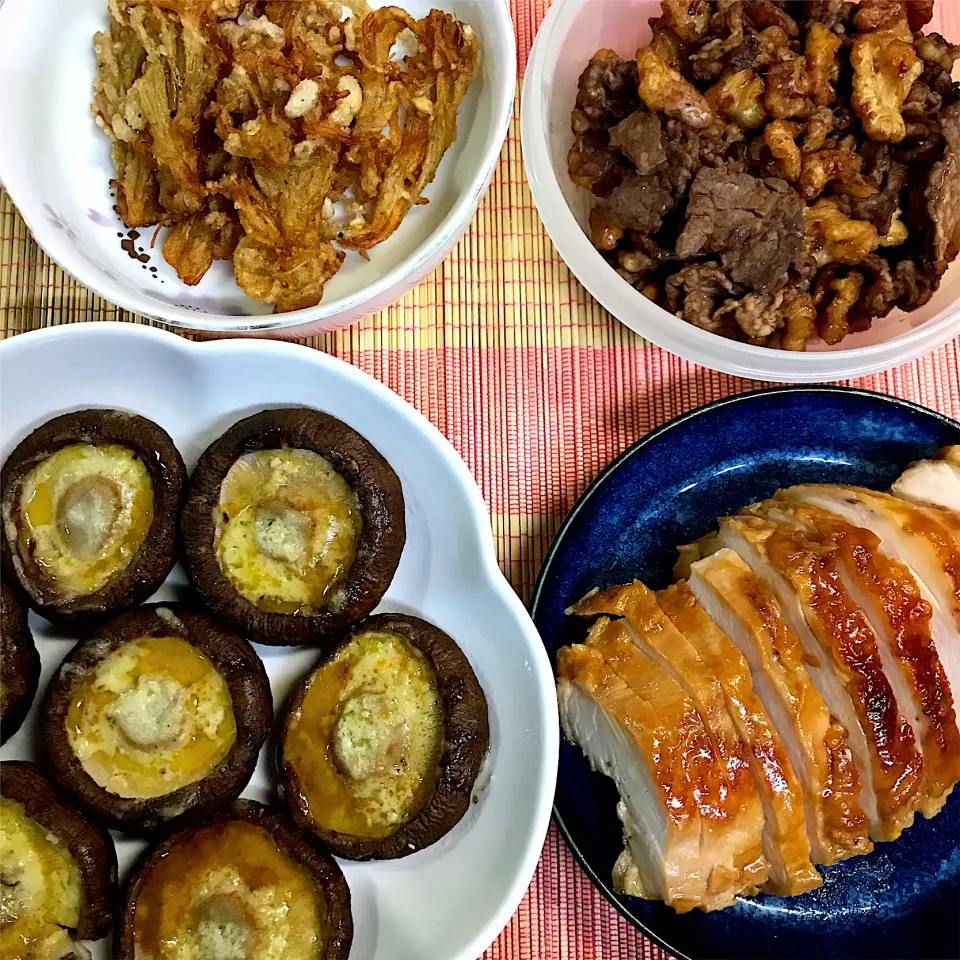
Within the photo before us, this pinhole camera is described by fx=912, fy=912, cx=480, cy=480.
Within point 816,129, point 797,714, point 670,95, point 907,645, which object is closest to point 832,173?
point 816,129

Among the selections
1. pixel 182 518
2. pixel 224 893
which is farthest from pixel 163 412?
pixel 224 893

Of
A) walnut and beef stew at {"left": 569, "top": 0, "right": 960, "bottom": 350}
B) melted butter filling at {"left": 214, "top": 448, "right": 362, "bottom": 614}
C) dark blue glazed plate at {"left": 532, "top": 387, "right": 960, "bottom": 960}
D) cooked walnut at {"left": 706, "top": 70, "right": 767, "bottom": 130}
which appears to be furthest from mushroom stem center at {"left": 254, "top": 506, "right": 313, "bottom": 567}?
cooked walnut at {"left": 706, "top": 70, "right": 767, "bottom": 130}

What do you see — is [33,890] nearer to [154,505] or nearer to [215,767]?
[215,767]

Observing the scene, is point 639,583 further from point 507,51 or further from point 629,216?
point 507,51

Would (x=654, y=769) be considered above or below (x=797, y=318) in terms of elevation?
below

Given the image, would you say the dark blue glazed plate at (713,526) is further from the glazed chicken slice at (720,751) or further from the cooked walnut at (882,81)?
the cooked walnut at (882,81)
